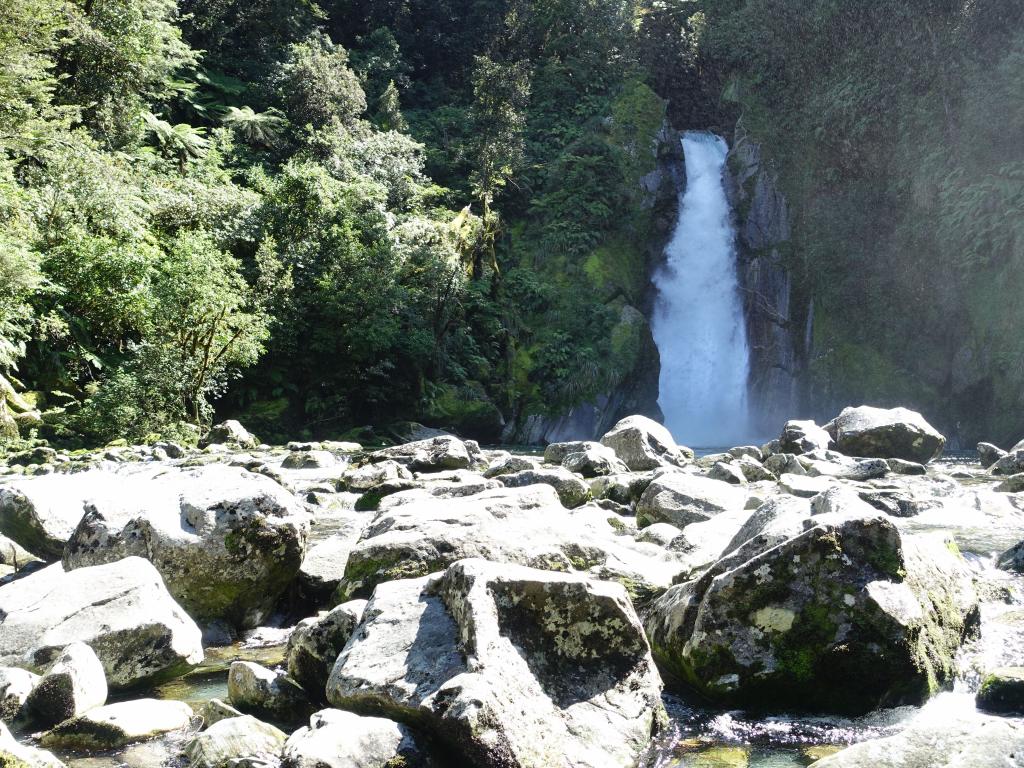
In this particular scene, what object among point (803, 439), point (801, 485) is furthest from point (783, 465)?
point (801, 485)

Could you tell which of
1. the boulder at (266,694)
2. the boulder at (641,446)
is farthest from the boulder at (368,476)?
the boulder at (266,694)

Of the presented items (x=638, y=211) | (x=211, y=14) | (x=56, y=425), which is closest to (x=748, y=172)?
(x=638, y=211)

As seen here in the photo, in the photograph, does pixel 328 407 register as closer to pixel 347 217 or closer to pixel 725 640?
pixel 347 217

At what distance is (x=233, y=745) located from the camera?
11.5 feet

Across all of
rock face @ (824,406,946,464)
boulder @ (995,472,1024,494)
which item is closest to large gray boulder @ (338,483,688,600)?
boulder @ (995,472,1024,494)

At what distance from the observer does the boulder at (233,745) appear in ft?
11.2

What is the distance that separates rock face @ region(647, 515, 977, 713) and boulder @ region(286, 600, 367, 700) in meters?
1.83

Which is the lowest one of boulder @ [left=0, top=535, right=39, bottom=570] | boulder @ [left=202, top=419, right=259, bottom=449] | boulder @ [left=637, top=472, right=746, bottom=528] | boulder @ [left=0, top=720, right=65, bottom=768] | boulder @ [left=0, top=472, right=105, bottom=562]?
boulder @ [left=202, top=419, right=259, bottom=449]

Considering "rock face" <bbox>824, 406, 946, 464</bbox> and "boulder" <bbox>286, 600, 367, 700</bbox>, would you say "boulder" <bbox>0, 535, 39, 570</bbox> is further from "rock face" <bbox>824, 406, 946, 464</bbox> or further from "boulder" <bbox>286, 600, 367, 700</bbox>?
"rock face" <bbox>824, 406, 946, 464</bbox>

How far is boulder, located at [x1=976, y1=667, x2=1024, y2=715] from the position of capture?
4059 millimetres

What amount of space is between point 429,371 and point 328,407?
3.73 m

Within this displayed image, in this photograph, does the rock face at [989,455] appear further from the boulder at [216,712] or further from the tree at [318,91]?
the tree at [318,91]

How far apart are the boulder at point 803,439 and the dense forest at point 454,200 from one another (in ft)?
32.7

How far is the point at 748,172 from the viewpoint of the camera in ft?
109
